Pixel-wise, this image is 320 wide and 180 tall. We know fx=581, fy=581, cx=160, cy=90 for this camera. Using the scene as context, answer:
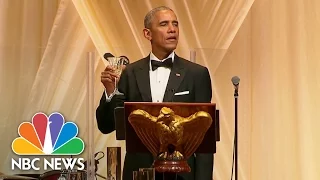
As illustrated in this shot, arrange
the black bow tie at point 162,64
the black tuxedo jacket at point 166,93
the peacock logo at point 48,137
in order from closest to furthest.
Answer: the black tuxedo jacket at point 166,93 → the black bow tie at point 162,64 → the peacock logo at point 48,137

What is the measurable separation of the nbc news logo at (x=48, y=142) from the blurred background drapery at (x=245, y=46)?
486 mm

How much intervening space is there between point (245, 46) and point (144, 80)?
173 centimetres

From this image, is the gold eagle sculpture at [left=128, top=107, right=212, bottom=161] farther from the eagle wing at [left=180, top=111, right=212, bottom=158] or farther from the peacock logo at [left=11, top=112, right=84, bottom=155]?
the peacock logo at [left=11, top=112, right=84, bottom=155]

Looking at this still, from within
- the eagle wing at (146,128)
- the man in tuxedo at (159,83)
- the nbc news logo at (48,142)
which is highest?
the man in tuxedo at (159,83)

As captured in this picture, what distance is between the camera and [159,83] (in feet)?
8.70

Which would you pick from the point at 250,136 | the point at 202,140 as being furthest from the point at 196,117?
the point at 250,136

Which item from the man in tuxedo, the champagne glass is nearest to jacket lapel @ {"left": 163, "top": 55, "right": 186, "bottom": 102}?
the man in tuxedo

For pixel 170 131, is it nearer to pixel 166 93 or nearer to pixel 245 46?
pixel 166 93

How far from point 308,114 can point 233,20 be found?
0.87 metres

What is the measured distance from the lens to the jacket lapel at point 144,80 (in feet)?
8.50

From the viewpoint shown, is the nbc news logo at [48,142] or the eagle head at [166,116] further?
the nbc news logo at [48,142]

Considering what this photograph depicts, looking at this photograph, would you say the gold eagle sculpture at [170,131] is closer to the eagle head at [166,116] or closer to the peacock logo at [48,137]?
the eagle head at [166,116]

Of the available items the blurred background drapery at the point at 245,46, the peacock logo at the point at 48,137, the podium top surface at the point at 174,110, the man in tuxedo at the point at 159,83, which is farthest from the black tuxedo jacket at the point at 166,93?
the blurred background drapery at the point at 245,46

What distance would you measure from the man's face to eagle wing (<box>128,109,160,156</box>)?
0.60 meters
